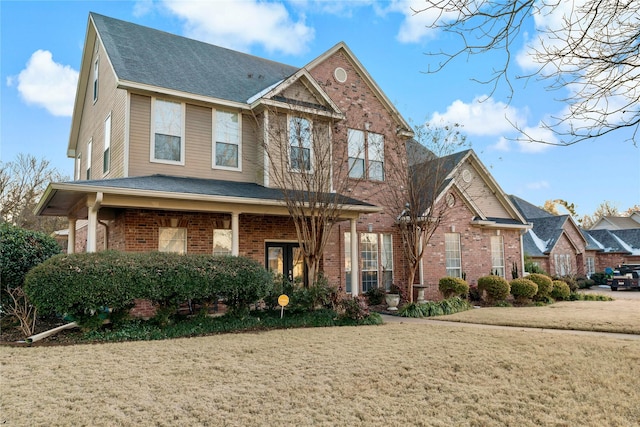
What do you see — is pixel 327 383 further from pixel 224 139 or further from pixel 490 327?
pixel 224 139

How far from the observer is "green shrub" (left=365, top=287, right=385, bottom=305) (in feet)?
48.1

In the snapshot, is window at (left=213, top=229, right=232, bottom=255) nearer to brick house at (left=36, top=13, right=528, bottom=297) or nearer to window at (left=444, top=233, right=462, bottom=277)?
brick house at (left=36, top=13, right=528, bottom=297)

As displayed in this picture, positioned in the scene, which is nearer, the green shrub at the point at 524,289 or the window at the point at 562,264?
the green shrub at the point at 524,289

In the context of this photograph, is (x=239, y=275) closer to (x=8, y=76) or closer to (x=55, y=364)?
(x=55, y=364)

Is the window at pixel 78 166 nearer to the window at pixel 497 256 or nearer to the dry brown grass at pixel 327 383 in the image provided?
the dry brown grass at pixel 327 383

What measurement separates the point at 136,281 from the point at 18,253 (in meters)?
3.88

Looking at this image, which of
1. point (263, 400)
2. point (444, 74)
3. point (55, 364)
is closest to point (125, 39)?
point (55, 364)

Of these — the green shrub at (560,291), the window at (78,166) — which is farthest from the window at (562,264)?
the window at (78,166)

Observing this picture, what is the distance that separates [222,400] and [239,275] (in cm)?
517

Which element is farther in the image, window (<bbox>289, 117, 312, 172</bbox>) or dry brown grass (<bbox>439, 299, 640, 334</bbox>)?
window (<bbox>289, 117, 312, 172</bbox>)

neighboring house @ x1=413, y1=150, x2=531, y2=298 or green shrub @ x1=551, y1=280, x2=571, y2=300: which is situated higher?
neighboring house @ x1=413, y1=150, x2=531, y2=298

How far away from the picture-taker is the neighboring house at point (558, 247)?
2573cm

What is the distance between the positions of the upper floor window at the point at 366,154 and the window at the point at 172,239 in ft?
20.2

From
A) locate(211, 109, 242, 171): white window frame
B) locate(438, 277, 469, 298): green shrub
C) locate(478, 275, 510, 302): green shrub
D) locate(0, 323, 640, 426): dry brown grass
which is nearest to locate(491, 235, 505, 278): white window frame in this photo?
locate(478, 275, 510, 302): green shrub
